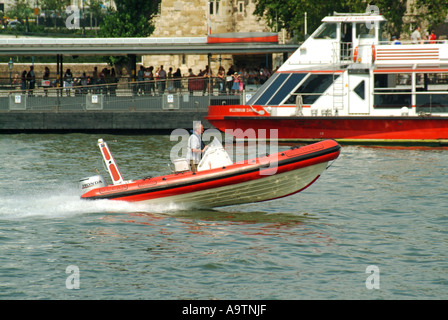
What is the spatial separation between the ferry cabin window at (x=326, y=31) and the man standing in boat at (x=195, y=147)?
1432 centimetres

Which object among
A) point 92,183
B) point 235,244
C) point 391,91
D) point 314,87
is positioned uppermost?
point 314,87

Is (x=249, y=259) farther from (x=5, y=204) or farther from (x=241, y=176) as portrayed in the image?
(x=5, y=204)

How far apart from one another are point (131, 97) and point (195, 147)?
672 inches

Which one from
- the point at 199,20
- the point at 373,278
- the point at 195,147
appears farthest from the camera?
the point at 199,20

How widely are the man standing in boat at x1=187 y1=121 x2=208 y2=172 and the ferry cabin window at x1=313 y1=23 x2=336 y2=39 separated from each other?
1432 cm

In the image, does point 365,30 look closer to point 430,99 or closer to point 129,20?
point 430,99

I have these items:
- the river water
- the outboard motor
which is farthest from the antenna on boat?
the river water

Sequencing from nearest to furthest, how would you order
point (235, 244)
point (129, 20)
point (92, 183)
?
point (235, 244) < point (92, 183) < point (129, 20)

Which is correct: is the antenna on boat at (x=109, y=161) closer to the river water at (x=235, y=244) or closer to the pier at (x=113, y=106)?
the river water at (x=235, y=244)

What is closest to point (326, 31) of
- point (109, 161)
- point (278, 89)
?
point (278, 89)

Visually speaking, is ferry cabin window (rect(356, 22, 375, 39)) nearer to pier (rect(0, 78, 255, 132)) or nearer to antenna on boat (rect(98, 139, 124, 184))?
pier (rect(0, 78, 255, 132))

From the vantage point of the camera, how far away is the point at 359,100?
28.1 metres

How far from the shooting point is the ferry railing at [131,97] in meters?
32.7
